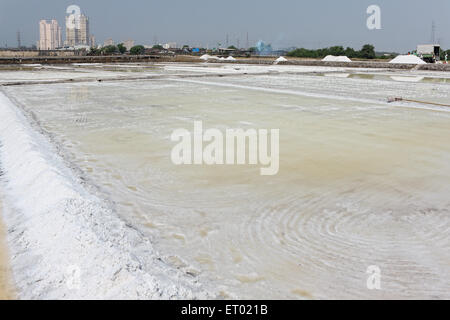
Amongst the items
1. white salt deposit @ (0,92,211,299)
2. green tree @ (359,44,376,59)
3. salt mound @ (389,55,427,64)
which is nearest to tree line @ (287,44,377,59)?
green tree @ (359,44,376,59)

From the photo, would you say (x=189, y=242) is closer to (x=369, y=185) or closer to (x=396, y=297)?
(x=396, y=297)

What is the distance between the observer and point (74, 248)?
10.5ft

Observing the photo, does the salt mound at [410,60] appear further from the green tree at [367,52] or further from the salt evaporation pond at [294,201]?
the salt evaporation pond at [294,201]

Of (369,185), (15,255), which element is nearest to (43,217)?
(15,255)

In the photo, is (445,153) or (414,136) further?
(414,136)

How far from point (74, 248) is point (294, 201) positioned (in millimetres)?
2185

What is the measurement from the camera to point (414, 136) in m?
7.64

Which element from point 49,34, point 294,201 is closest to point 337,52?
point 294,201

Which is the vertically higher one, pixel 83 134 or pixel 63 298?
pixel 83 134

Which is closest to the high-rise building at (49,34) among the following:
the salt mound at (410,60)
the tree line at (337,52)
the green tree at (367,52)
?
the tree line at (337,52)

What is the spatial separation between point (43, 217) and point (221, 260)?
166cm

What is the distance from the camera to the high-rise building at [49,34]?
17038 cm

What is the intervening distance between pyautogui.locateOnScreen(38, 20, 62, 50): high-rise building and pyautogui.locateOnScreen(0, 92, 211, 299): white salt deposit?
599 ft
